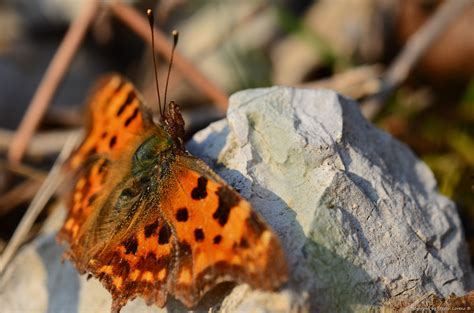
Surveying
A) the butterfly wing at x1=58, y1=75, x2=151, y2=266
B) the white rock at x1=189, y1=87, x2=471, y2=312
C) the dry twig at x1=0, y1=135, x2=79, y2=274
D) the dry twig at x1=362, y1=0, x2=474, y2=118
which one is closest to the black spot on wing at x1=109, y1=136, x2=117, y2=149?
the butterfly wing at x1=58, y1=75, x2=151, y2=266

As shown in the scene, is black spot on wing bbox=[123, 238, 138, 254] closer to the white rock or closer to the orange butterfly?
the orange butterfly

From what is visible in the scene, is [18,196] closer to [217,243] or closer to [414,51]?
[217,243]

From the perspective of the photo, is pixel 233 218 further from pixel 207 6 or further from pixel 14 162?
pixel 207 6

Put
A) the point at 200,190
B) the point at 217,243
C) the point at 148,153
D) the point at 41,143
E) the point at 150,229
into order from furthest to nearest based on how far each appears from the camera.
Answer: the point at 41,143 < the point at 148,153 < the point at 150,229 < the point at 200,190 < the point at 217,243

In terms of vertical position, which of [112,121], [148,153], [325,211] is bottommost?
[325,211]

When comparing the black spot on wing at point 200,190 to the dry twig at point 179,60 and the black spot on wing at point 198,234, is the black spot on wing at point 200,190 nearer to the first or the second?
the black spot on wing at point 198,234

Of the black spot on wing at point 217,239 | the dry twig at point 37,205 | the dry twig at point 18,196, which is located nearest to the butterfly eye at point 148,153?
the black spot on wing at point 217,239

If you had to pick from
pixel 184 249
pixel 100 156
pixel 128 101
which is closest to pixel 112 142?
pixel 100 156

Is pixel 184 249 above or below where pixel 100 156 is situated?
below
